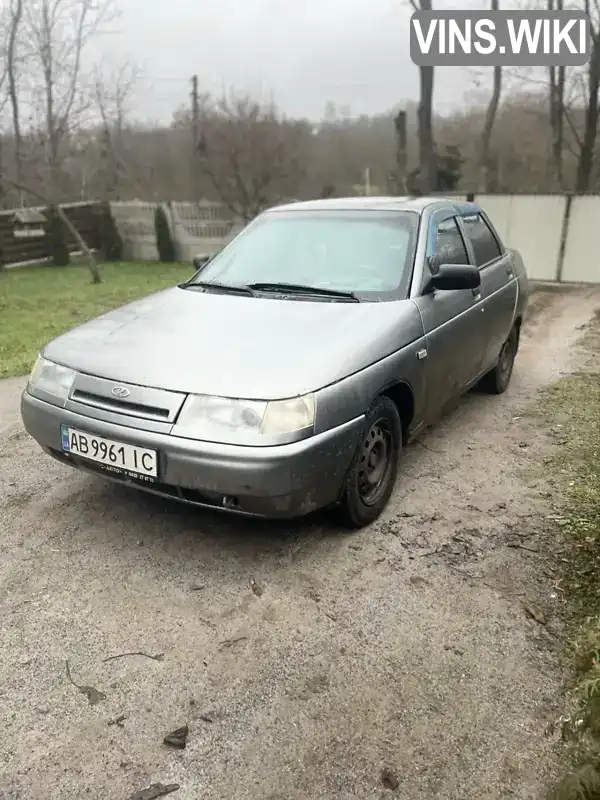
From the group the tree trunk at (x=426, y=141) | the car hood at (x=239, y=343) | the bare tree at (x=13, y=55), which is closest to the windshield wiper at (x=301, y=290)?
the car hood at (x=239, y=343)

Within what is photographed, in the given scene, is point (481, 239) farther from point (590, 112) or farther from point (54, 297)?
point (590, 112)

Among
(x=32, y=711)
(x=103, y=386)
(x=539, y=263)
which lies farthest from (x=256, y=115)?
(x=32, y=711)

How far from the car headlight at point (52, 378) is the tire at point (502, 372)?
11.1 ft

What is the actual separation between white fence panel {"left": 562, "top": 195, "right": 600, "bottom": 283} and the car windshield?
904cm

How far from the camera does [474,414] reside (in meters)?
4.98

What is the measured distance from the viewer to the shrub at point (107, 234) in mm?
18453

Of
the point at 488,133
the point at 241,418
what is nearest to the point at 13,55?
the point at 488,133

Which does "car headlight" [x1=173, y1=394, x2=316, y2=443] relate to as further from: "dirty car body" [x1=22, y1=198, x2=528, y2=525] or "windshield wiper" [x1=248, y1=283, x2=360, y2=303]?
"windshield wiper" [x1=248, y1=283, x2=360, y2=303]

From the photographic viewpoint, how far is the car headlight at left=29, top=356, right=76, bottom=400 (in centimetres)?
304

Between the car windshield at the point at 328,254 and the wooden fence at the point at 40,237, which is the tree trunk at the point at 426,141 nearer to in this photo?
the wooden fence at the point at 40,237

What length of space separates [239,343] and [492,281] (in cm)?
251

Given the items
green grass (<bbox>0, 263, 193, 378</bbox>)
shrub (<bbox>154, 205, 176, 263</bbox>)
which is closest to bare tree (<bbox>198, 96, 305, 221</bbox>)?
shrub (<bbox>154, 205, 176, 263</bbox>)

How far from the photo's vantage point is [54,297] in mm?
11719

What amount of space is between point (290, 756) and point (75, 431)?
66.5 inches
